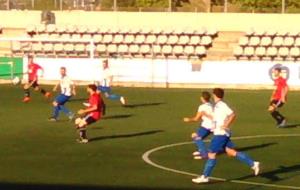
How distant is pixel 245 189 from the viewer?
800 inches

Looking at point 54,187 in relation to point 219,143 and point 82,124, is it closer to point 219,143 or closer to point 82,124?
point 219,143

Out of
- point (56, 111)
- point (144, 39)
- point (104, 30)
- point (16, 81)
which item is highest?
point (104, 30)

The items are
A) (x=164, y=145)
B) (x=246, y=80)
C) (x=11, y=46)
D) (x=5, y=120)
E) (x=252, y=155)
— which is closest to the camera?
(x=252, y=155)

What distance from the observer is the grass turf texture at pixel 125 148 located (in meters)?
21.4

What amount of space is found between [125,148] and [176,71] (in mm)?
24601

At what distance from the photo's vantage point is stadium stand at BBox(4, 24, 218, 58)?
6044cm

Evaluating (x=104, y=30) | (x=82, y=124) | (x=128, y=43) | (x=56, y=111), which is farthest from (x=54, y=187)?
(x=104, y=30)

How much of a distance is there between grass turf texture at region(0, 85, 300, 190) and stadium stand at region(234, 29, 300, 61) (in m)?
16.6

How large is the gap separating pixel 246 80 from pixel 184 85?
126 inches

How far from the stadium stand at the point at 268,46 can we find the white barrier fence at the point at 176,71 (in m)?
8.29

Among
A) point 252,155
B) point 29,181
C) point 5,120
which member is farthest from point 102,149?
point 5,120

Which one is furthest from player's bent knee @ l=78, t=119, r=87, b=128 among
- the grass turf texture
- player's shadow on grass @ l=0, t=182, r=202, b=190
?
player's shadow on grass @ l=0, t=182, r=202, b=190

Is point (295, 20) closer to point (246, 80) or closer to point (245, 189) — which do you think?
point (246, 80)

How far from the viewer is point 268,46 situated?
59.4 m
